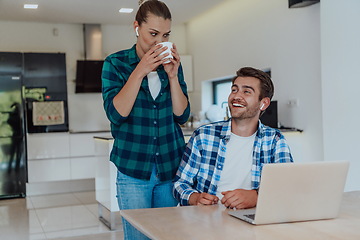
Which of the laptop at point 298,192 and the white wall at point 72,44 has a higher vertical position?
the white wall at point 72,44

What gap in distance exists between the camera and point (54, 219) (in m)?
4.96

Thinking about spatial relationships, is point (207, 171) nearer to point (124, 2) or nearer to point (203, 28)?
point (124, 2)

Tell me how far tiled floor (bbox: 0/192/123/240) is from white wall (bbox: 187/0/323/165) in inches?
78.5

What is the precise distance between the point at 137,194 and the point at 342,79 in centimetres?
276

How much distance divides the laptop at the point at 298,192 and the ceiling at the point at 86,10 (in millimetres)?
4739

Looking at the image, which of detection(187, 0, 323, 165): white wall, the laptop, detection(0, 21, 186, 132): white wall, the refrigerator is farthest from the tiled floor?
the laptop

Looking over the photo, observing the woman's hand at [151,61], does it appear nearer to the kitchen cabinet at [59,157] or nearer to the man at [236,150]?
the man at [236,150]

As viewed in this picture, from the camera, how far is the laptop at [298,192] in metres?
1.28

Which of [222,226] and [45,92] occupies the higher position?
[45,92]

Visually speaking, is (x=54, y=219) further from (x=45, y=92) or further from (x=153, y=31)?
(x=153, y=31)

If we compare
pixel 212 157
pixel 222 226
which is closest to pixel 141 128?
pixel 212 157

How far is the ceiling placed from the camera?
19.0 ft

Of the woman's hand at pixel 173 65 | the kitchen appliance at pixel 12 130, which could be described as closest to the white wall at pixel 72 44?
the kitchen appliance at pixel 12 130

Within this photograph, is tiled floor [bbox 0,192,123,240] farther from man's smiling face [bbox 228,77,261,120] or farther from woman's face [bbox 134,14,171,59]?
woman's face [bbox 134,14,171,59]
